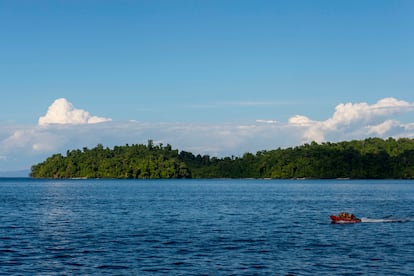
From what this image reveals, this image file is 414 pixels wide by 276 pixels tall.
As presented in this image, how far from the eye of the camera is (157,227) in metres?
81.9

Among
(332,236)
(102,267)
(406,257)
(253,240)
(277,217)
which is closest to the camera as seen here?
Answer: (102,267)

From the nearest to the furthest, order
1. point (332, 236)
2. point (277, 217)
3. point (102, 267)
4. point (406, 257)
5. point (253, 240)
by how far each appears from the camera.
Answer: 1. point (102, 267)
2. point (406, 257)
3. point (253, 240)
4. point (332, 236)
5. point (277, 217)

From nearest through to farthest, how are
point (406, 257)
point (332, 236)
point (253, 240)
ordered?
point (406, 257) → point (253, 240) → point (332, 236)

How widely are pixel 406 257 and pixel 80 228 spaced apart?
4271 cm

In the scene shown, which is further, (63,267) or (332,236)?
(332,236)

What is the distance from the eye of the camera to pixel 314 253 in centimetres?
5788

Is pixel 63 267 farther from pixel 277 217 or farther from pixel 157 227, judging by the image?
pixel 277 217

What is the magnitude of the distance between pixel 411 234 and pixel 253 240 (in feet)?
67.6

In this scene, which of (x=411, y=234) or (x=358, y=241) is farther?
(x=411, y=234)

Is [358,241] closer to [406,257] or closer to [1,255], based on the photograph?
[406,257]

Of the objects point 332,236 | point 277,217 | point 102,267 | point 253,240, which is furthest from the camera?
point 277,217

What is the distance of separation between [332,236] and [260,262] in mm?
21445

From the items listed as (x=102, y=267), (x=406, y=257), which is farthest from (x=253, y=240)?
(x=102, y=267)

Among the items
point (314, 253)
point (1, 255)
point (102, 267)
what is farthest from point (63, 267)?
point (314, 253)
